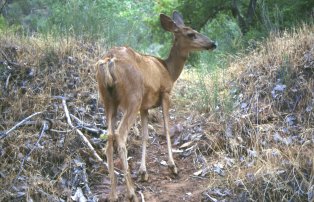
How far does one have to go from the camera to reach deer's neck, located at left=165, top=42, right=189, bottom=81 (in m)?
7.78

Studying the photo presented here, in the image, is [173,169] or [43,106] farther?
[43,106]

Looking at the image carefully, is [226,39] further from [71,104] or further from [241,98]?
[71,104]

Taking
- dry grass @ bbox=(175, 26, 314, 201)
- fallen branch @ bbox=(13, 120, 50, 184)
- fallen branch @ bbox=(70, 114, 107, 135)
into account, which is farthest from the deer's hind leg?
fallen branch @ bbox=(70, 114, 107, 135)

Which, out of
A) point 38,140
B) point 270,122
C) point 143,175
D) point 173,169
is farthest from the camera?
point 270,122

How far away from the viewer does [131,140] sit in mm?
7773

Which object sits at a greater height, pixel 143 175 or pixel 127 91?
pixel 127 91

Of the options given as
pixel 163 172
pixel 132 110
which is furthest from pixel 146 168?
pixel 132 110

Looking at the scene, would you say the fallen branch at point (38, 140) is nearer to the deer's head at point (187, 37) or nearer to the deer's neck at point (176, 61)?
the deer's neck at point (176, 61)

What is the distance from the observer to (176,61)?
7.88m

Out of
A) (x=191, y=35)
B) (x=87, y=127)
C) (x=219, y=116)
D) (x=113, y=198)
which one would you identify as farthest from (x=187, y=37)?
(x=113, y=198)

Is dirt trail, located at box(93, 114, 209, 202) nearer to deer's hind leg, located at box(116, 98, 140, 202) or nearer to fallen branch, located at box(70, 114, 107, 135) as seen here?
deer's hind leg, located at box(116, 98, 140, 202)

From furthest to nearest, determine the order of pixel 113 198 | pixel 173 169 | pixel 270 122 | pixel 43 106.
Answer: pixel 43 106 < pixel 270 122 < pixel 173 169 < pixel 113 198

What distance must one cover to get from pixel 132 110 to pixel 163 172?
133 centimetres

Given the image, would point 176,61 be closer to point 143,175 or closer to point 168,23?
point 168,23
